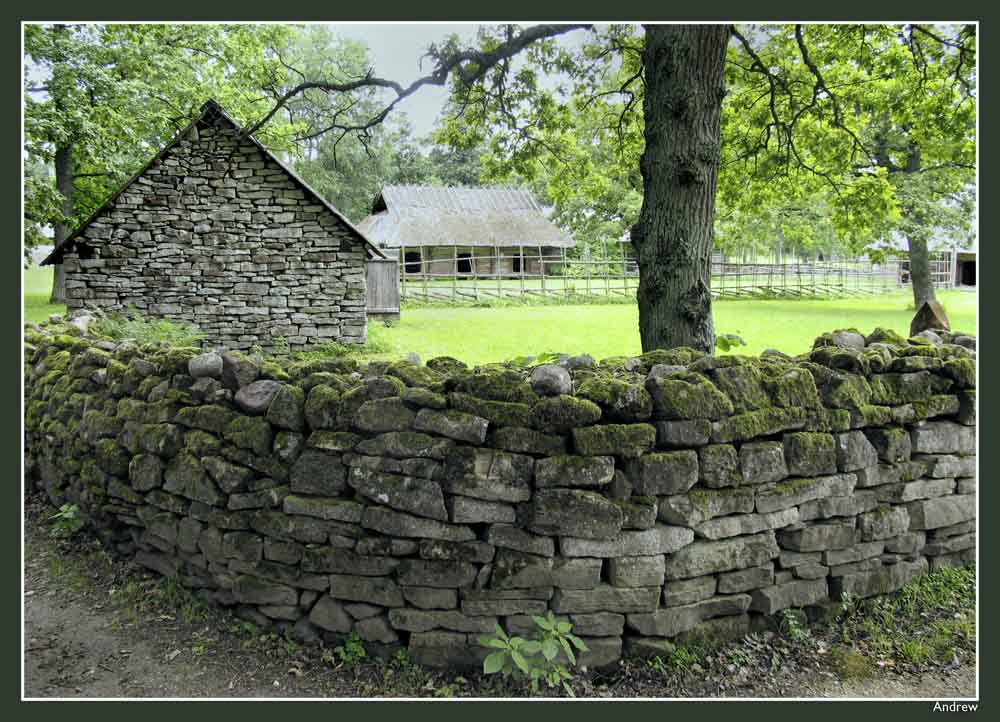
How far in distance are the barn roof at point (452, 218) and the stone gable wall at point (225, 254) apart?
1023mm

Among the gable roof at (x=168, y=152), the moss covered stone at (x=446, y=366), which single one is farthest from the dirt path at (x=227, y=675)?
the gable roof at (x=168, y=152)

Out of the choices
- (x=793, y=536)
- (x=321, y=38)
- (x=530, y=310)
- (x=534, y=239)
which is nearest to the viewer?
(x=793, y=536)

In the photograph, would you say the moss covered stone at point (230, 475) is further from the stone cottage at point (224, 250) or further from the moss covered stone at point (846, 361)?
the stone cottage at point (224, 250)

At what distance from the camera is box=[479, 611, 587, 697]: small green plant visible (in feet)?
10.4

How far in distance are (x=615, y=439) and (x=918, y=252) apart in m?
12.8

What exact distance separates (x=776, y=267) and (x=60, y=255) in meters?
22.3

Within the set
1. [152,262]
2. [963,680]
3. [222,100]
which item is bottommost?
[963,680]

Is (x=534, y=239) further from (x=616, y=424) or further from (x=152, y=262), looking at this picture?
(x=616, y=424)

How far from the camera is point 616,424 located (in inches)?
130

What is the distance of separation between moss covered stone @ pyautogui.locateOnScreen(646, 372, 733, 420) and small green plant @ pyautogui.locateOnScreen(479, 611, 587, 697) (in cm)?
112

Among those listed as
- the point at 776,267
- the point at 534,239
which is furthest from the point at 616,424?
the point at 776,267

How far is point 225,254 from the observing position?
12492 mm

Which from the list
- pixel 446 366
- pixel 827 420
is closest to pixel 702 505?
pixel 827 420

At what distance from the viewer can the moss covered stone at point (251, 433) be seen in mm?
3619
